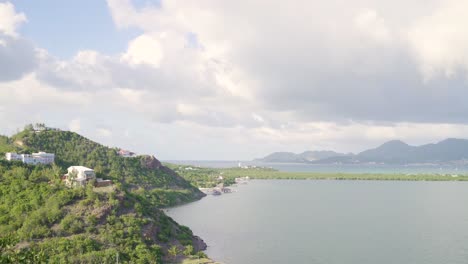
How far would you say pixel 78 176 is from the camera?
69312 millimetres

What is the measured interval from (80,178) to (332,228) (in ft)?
158

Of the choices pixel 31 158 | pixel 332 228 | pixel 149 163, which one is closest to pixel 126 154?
pixel 149 163

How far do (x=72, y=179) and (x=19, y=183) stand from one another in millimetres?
7723

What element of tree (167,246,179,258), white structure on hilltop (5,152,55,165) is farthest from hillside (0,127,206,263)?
white structure on hilltop (5,152,55,165)

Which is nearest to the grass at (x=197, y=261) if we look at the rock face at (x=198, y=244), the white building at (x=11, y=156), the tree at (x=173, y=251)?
the tree at (x=173, y=251)

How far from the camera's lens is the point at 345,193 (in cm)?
14500

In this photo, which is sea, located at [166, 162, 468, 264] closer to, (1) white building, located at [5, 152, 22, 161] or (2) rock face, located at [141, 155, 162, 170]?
(2) rock face, located at [141, 155, 162, 170]

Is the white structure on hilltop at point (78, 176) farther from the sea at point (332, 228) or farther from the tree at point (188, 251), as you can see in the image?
the tree at point (188, 251)

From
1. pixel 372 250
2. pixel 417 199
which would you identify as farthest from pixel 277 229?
pixel 417 199

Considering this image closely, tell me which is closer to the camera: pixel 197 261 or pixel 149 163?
pixel 197 261

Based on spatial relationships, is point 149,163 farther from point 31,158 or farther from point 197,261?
point 197,261

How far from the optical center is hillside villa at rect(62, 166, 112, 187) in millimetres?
66375

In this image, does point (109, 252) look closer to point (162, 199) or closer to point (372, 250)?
point (372, 250)

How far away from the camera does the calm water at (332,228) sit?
6050cm
